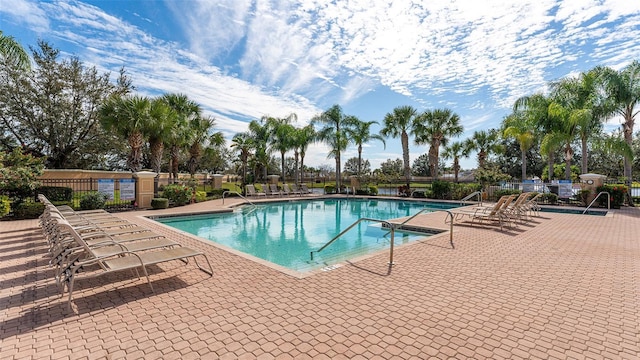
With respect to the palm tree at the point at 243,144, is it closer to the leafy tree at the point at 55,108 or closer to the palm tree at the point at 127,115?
the leafy tree at the point at 55,108

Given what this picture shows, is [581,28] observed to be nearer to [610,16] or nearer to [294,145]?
[610,16]

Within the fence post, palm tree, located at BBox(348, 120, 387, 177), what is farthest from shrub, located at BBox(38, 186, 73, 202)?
palm tree, located at BBox(348, 120, 387, 177)

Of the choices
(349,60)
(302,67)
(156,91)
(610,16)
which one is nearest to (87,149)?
(156,91)

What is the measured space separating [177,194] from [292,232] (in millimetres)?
7992

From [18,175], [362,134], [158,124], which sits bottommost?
[18,175]

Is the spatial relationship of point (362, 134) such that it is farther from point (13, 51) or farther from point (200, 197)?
point (13, 51)

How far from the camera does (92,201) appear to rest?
12.0 metres

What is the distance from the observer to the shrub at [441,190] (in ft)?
64.0

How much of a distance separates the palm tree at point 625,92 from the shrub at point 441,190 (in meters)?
8.73

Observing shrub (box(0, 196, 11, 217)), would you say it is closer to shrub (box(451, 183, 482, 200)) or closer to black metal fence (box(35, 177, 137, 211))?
black metal fence (box(35, 177, 137, 211))

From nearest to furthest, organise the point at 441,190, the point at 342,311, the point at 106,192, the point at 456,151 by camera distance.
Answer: the point at 342,311 < the point at 106,192 < the point at 441,190 < the point at 456,151

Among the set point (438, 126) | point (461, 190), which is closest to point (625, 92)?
point (461, 190)

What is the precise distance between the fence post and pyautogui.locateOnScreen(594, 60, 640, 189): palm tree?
24072mm

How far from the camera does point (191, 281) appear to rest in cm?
446
